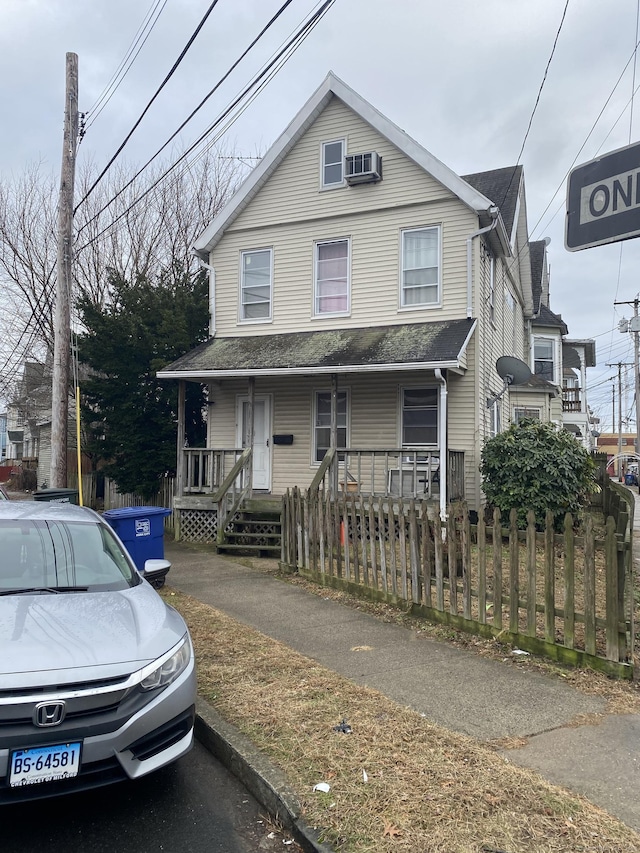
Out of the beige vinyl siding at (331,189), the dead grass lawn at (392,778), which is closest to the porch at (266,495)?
the beige vinyl siding at (331,189)

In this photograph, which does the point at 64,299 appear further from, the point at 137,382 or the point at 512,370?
the point at 512,370

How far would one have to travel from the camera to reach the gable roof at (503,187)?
16344 millimetres

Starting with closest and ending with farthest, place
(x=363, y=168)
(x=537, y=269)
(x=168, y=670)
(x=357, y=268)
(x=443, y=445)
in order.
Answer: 1. (x=168, y=670)
2. (x=443, y=445)
3. (x=363, y=168)
4. (x=357, y=268)
5. (x=537, y=269)

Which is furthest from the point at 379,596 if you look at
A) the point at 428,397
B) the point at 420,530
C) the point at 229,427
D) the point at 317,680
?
the point at 229,427

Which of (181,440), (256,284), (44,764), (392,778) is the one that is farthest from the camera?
(256,284)

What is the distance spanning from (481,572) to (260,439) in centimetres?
1000

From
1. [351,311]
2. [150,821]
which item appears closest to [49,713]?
[150,821]

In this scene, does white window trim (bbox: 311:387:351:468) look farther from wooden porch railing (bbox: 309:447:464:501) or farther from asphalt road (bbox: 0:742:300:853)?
asphalt road (bbox: 0:742:300:853)

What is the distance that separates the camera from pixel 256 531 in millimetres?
12586

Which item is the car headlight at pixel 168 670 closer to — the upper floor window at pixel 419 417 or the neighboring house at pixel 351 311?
the neighboring house at pixel 351 311

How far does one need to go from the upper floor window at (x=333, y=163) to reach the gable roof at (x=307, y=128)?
29.2 inches

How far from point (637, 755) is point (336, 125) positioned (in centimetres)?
1418

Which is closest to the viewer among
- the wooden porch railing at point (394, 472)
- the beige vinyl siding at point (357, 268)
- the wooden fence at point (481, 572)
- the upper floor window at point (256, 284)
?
the wooden fence at point (481, 572)

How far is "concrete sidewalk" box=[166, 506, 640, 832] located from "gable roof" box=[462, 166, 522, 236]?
12.3m
